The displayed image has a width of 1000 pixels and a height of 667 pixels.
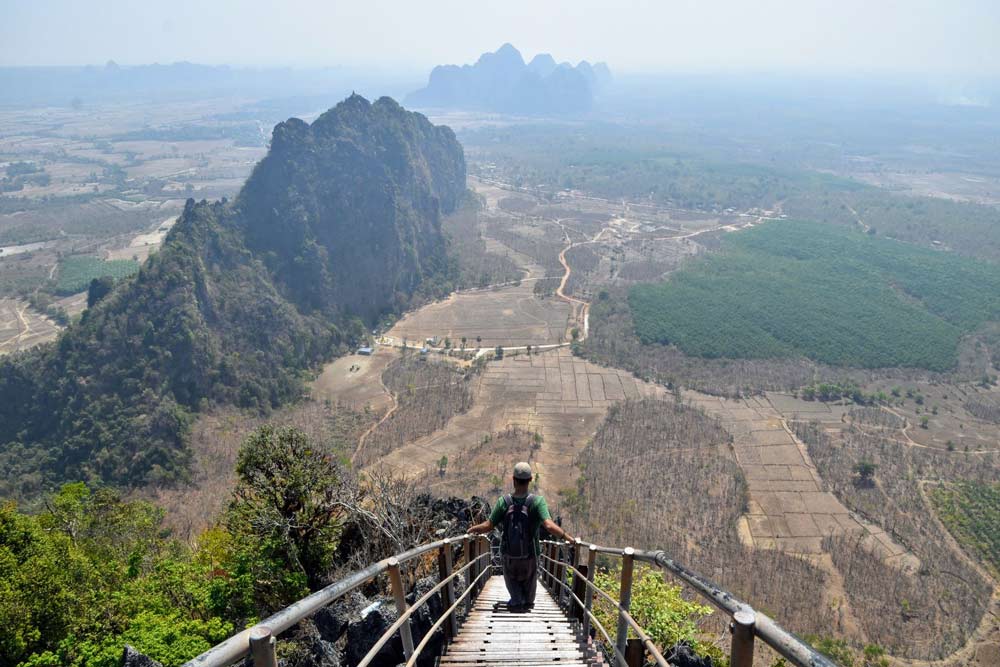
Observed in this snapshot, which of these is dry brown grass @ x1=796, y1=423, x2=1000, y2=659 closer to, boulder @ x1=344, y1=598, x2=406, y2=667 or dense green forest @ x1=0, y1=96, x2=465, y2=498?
boulder @ x1=344, y1=598, x2=406, y2=667

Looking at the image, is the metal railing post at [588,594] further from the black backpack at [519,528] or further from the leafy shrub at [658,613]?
the leafy shrub at [658,613]

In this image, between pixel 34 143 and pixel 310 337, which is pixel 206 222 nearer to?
pixel 310 337

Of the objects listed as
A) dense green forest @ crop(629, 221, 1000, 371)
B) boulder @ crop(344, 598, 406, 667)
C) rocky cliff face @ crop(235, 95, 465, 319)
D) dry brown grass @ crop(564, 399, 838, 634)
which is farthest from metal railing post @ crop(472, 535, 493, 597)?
dense green forest @ crop(629, 221, 1000, 371)

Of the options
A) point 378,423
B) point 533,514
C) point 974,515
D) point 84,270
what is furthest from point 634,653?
point 84,270

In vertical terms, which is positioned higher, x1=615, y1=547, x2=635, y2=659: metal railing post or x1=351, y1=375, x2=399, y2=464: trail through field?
x1=615, y1=547, x2=635, y2=659: metal railing post

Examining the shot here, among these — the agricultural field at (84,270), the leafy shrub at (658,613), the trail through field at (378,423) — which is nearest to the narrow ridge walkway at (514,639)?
the leafy shrub at (658,613)

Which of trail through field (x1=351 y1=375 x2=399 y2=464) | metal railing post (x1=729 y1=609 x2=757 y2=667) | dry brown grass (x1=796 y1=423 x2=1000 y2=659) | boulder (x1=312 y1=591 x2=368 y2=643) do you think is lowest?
dry brown grass (x1=796 y1=423 x2=1000 y2=659)
